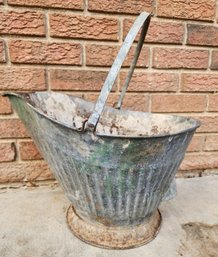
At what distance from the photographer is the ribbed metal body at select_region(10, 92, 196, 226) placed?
666 mm

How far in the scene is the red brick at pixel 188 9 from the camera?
105 cm

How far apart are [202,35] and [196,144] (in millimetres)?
496

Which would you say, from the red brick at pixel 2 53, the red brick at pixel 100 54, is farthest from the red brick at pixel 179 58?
the red brick at pixel 2 53

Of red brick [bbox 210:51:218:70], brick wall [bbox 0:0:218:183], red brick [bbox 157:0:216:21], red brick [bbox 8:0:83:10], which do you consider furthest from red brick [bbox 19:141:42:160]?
red brick [bbox 210:51:218:70]

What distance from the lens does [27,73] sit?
102 cm

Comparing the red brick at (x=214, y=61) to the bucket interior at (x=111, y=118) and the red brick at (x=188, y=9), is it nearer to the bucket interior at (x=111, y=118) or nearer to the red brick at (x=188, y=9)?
the red brick at (x=188, y=9)

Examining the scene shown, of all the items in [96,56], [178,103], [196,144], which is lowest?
[196,144]

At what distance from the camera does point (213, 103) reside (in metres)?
1.21

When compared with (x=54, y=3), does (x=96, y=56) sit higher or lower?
lower

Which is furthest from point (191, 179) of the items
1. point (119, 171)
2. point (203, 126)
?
point (119, 171)

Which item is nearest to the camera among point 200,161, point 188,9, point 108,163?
point 108,163

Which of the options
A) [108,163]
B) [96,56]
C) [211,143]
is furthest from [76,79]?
[211,143]

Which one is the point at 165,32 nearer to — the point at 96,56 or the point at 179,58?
the point at 179,58

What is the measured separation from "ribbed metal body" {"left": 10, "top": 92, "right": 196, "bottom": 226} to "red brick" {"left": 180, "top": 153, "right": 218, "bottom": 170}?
49 cm
